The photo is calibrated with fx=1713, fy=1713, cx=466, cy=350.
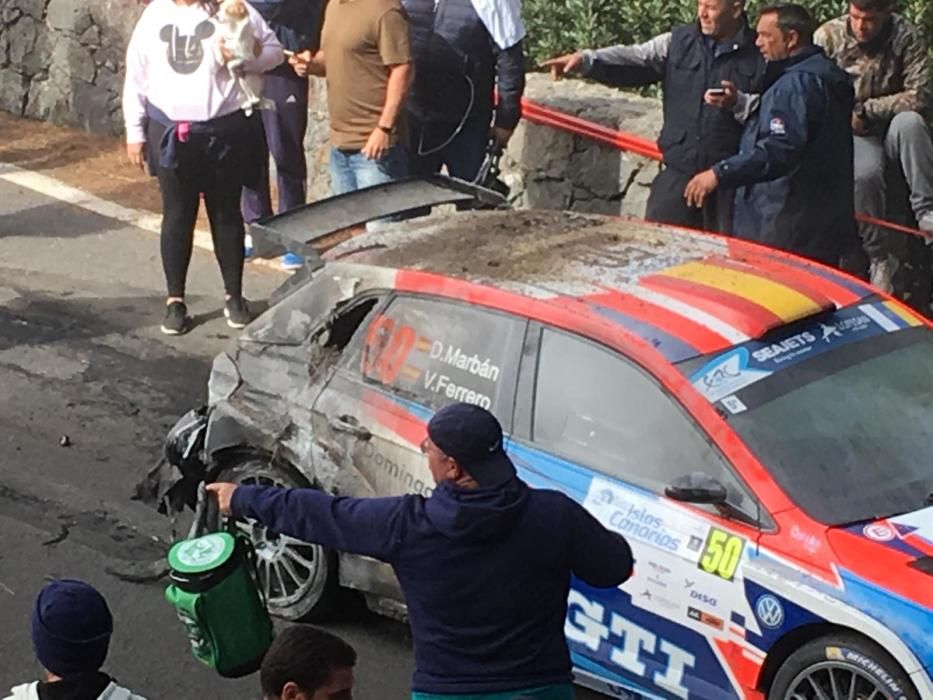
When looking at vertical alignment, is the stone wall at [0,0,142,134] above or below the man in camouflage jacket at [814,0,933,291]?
below

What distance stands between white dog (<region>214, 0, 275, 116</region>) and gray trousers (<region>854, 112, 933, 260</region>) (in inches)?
133

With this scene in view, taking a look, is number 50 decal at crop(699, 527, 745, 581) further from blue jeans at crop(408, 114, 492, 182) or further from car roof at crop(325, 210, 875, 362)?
blue jeans at crop(408, 114, 492, 182)

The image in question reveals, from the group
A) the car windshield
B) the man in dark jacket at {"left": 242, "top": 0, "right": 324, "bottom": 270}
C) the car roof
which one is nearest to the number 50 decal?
the car windshield

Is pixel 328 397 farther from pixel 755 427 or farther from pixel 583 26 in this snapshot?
pixel 583 26

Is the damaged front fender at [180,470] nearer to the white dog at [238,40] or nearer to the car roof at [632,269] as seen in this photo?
the car roof at [632,269]

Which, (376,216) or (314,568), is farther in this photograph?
(376,216)

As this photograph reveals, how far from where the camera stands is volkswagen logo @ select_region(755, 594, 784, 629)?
530 cm

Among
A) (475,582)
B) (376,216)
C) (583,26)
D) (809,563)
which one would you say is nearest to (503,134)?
(583,26)

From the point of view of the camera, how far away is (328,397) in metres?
6.56

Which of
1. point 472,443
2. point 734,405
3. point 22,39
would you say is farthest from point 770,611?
point 22,39

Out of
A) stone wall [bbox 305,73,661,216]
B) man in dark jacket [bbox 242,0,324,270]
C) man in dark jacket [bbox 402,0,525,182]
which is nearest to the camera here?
man in dark jacket [bbox 402,0,525,182]

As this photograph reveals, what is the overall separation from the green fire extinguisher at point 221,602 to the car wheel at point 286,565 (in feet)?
5.60

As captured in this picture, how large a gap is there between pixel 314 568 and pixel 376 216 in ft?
5.10

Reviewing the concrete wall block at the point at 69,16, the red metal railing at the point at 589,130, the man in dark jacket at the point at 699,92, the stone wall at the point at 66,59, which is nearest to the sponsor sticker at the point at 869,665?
the man in dark jacket at the point at 699,92
